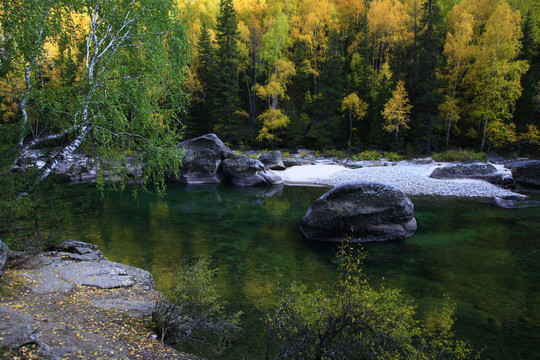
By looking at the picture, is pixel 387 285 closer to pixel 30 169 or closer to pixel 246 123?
pixel 30 169

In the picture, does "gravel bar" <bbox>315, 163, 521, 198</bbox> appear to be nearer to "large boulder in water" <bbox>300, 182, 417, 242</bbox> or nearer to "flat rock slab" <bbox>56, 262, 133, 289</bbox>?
"large boulder in water" <bbox>300, 182, 417, 242</bbox>

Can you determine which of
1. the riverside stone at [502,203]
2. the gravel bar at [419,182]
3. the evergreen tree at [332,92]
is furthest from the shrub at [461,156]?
the evergreen tree at [332,92]

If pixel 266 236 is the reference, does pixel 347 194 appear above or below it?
above

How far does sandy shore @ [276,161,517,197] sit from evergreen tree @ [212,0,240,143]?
15244 mm

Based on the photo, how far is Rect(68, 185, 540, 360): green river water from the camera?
20.7ft

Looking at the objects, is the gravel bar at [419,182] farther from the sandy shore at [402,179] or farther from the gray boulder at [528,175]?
the gray boulder at [528,175]

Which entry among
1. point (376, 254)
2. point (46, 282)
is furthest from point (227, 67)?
point (46, 282)

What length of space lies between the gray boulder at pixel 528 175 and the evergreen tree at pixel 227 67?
2888 cm

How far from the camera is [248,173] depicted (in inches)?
927

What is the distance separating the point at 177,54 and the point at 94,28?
235 cm

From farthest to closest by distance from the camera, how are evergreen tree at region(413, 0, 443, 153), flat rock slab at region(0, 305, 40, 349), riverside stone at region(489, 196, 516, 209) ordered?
evergreen tree at region(413, 0, 443, 153), riverside stone at region(489, 196, 516, 209), flat rock slab at region(0, 305, 40, 349)

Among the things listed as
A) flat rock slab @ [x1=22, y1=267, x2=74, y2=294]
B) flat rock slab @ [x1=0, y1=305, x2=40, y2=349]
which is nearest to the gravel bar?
flat rock slab @ [x1=22, y1=267, x2=74, y2=294]

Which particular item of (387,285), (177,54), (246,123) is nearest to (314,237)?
(387,285)

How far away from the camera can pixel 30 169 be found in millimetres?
7109
